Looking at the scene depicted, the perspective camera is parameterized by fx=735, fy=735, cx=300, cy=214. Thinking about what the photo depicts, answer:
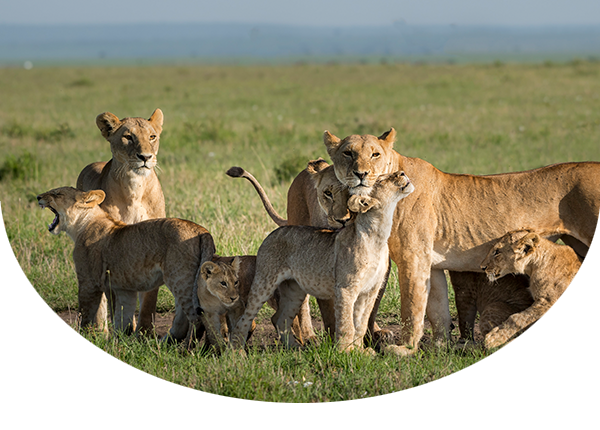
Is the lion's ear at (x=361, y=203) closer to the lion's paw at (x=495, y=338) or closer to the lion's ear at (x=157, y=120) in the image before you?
the lion's paw at (x=495, y=338)

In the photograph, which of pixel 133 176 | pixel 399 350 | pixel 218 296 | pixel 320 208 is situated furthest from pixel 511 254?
pixel 133 176

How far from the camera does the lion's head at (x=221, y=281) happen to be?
474cm

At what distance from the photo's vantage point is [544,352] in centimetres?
460

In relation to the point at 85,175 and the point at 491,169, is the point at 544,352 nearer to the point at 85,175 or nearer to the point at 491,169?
the point at 85,175

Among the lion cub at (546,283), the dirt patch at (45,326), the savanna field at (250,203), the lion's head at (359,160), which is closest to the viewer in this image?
the savanna field at (250,203)

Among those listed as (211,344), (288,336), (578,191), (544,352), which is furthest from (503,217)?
(211,344)

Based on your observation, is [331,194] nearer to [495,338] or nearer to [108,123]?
[495,338]

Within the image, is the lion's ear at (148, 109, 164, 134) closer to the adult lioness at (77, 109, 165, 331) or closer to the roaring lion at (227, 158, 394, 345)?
the adult lioness at (77, 109, 165, 331)

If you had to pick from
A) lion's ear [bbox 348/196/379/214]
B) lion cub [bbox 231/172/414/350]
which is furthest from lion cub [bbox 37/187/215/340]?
lion's ear [bbox 348/196/379/214]

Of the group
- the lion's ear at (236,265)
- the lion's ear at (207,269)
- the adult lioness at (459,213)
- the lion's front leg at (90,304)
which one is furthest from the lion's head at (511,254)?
the lion's front leg at (90,304)

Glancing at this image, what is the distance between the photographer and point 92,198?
209 inches

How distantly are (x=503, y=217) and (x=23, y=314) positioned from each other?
4025mm

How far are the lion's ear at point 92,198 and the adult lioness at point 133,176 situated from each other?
290 millimetres

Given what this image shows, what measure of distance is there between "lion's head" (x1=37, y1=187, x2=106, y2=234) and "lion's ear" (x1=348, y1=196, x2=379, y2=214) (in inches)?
80.1
